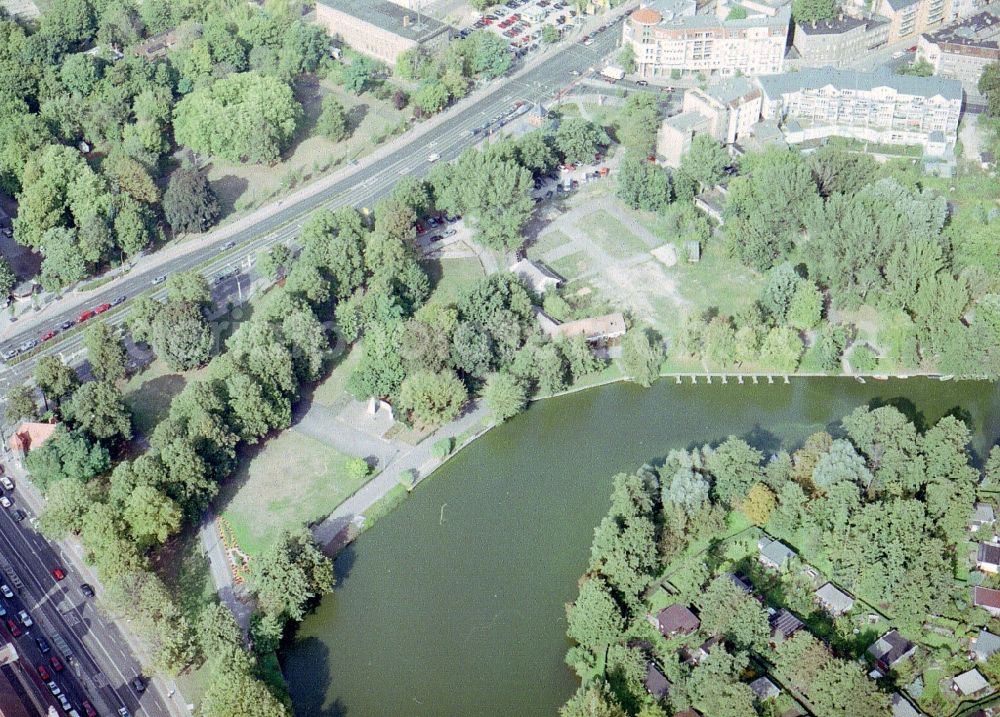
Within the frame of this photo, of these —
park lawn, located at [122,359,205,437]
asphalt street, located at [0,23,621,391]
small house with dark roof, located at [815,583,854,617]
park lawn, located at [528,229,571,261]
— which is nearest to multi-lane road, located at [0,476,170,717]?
park lawn, located at [122,359,205,437]

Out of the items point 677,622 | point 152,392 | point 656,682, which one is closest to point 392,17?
point 152,392

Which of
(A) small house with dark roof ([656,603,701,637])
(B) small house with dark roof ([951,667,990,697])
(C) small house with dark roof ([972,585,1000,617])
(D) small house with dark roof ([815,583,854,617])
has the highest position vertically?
(A) small house with dark roof ([656,603,701,637])

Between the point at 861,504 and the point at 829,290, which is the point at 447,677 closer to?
the point at 861,504

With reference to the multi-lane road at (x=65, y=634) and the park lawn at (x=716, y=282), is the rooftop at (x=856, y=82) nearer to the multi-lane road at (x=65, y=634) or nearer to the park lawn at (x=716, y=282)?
the park lawn at (x=716, y=282)

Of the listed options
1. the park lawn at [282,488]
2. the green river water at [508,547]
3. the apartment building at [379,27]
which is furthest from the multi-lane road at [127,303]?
the green river water at [508,547]

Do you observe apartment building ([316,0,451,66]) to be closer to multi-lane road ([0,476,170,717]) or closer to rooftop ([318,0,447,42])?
rooftop ([318,0,447,42])

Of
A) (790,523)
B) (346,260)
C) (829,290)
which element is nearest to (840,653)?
(790,523)
